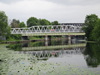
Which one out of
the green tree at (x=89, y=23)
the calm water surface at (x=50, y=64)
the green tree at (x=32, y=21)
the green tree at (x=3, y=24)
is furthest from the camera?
the green tree at (x=32, y=21)

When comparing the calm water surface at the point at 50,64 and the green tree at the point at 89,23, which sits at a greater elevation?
the green tree at the point at 89,23

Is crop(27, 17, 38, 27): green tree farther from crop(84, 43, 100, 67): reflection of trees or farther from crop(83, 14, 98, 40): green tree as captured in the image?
crop(84, 43, 100, 67): reflection of trees

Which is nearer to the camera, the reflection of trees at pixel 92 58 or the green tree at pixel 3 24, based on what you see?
the reflection of trees at pixel 92 58

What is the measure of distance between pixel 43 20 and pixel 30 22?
1180 centimetres

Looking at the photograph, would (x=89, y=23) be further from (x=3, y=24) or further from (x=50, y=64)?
(x=50, y=64)

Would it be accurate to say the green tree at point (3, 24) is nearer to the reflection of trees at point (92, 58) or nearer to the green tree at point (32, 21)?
the reflection of trees at point (92, 58)

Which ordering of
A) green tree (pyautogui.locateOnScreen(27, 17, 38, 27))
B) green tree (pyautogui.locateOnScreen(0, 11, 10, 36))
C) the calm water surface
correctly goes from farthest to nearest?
green tree (pyautogui.locateOnScreen(27, 17, 38, 27)), green tree (pyautogui.locateOnScreen(0, 11, 10, 36)), the calm water surface

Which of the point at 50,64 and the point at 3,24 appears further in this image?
the point at 3,24

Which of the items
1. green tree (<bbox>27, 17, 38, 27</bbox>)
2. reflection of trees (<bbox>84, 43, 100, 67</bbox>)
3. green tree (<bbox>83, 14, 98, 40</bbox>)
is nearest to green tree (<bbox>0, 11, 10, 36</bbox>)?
green tree (<bbox>83, 14, 98, 40</bbox>)

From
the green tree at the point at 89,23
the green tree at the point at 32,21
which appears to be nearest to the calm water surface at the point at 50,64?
the green tree at the point at 89,23

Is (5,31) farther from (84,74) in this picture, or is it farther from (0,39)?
(84,74)

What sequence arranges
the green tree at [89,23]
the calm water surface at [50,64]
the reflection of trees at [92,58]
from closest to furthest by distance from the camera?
the calm water surface at [50,64]
the reflection of trees at [92,58]
the green tree at [89,23]

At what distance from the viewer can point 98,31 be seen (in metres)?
70.9

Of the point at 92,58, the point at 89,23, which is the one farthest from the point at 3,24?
the point at 92,58
